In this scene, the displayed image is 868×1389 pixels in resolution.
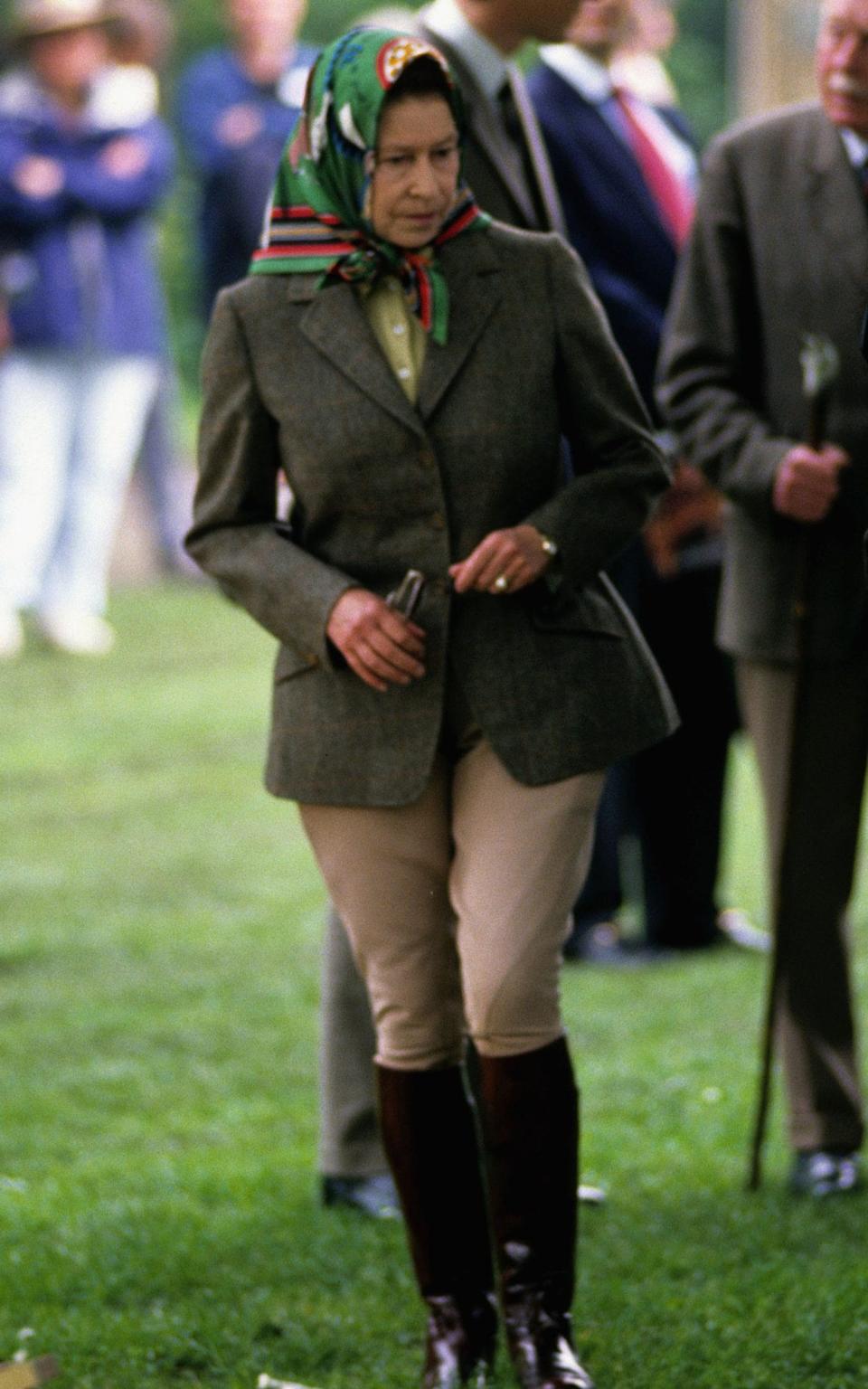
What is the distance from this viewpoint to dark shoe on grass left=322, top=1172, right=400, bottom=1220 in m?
5.18

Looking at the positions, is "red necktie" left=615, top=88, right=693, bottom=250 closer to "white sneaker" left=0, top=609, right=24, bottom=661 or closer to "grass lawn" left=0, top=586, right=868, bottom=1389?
"grass lawn" left=0, top=586, right=868, bottom=1389

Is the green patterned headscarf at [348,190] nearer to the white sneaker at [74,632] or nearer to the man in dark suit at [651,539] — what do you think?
the man in dark suit at [651,539]

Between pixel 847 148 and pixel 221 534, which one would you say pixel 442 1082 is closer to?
pixel 221 534

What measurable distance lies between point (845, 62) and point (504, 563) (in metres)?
1.49

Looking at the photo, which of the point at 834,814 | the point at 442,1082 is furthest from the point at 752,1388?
the point at 834,814

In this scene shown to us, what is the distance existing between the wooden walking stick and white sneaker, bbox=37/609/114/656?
27.3 feet

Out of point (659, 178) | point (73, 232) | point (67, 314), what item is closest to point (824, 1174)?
point (659, 178)

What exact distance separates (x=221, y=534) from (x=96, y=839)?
5.13 metres

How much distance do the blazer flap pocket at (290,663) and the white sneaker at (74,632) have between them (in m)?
9.13

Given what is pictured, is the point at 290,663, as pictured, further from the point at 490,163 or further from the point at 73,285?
the point at 73,285

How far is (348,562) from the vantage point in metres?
4.12

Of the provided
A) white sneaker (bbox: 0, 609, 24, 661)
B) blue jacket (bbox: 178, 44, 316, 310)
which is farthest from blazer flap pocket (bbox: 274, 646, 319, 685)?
white sneaker (bbox: 0, 609, 24, 661)

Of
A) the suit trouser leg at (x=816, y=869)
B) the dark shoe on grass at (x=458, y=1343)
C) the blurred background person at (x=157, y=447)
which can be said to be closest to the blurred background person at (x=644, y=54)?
the suit trouser leg at (x=816, y=869)

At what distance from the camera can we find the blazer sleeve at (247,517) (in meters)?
4.03
